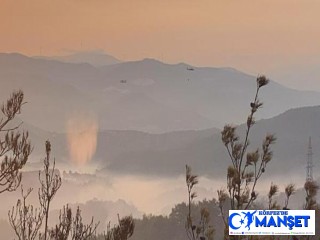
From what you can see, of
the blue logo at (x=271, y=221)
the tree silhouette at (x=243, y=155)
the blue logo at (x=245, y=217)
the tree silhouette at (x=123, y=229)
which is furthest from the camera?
the tree silhouette at (x=123, y=229)

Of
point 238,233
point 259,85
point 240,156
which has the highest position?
point 259,85

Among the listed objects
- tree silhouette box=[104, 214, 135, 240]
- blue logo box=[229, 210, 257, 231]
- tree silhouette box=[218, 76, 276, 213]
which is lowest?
tree silhouette box=[104, 214, 135, 240]

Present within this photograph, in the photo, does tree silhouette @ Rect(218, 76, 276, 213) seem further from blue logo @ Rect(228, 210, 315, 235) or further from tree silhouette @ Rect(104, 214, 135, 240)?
tree silhouette @ Rect(104, 214, 135, 240)

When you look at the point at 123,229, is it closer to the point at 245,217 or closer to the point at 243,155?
the point at 245,217

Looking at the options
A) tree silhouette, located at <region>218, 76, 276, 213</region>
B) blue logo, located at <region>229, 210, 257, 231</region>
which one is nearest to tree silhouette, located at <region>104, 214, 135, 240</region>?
blue logo, located at <region>229, 210, 257, 231</region>

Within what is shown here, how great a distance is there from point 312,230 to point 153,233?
14844cm

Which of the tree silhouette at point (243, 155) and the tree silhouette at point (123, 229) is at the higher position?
the tree silhouette at point (243, 155)

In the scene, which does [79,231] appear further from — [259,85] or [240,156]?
[259,85]

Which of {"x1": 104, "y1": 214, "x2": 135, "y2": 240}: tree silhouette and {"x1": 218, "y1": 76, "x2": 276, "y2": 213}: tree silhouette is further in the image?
{"x1": 104, "y1": 214, "x2": 135, "y2": 240}: tree silhouette

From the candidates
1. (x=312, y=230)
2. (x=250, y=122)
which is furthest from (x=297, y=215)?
(x=250, y=122)

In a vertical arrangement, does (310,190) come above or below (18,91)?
below

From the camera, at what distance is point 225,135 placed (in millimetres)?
11266

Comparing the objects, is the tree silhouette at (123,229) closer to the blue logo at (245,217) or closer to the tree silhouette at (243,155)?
the blue logo at (245,217)

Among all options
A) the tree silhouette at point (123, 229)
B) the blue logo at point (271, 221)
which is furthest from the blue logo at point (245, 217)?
the tree silhouette at point (123, 229)
